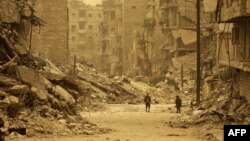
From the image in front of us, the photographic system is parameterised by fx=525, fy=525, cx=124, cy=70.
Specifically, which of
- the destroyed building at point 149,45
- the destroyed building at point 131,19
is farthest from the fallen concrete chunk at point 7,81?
the destroyed building at point 131,19

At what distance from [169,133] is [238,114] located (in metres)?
3.46

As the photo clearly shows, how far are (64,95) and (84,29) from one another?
226 ft

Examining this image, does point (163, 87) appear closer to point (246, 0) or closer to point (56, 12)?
point (56, 12)

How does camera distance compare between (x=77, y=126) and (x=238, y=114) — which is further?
(x=238, y=114)

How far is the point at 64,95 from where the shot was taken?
22.5 m

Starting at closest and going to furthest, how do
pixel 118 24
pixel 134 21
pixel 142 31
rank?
pixel 142 31 < pixel 134 21 < pixel 118 24

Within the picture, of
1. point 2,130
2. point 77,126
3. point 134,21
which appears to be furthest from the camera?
point 134,21

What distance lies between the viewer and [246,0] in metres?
18.4

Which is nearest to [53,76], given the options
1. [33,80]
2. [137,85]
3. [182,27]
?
[33,80]

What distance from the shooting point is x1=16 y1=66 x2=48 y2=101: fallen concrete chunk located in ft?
65.7

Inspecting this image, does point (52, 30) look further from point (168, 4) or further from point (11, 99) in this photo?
point (11, 99)

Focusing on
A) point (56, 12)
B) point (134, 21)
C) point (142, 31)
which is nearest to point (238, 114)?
point (56, 12)

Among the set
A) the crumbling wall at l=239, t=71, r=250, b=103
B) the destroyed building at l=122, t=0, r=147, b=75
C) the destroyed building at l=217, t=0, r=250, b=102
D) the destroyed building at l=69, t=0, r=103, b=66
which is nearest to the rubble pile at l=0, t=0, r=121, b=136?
the destroyed building at l=217, t=0, r=250, b=102

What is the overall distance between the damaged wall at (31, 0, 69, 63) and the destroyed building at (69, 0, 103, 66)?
46.3 meters
